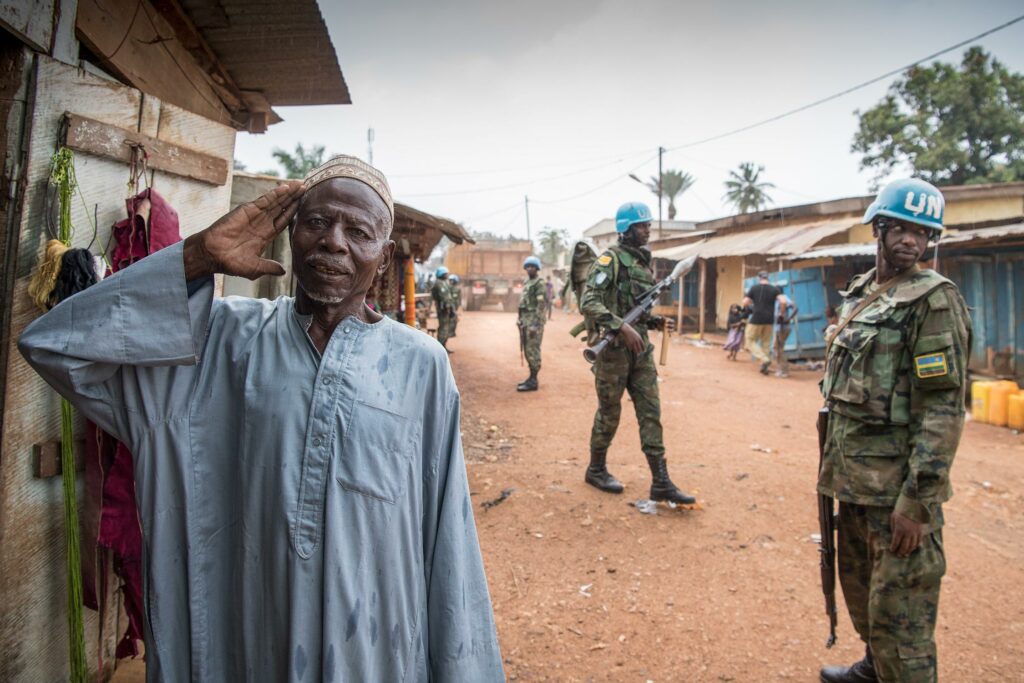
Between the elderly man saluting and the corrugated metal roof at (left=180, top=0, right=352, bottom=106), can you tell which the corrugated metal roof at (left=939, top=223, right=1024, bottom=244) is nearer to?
the corrugated metal roof at (left=180, top=0, right=352, bottom=106)

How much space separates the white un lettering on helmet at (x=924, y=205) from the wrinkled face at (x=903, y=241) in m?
0.05

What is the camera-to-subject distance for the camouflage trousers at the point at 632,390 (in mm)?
4293

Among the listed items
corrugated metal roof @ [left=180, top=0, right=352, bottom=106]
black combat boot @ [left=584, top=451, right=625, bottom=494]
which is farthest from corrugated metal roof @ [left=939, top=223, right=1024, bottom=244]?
corrugated metal roof @ [left=180, top=0, right=352, bottom=106]

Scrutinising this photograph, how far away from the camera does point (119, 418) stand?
1257mm

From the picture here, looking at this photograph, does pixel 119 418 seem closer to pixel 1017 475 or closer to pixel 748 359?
pixel 1017 475

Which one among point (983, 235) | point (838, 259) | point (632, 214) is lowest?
point (632, 214)

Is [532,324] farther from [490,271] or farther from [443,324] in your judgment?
[490,271]

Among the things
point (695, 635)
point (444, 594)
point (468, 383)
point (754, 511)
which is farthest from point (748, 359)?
point (444, 594)

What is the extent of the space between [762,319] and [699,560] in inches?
343

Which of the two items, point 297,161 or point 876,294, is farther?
point 297,161

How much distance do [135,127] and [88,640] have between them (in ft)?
6.13

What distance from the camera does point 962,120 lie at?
72.2 ft

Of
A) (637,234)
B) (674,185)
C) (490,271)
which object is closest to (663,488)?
(637,234)

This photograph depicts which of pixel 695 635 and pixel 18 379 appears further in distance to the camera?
pixel 695 635
